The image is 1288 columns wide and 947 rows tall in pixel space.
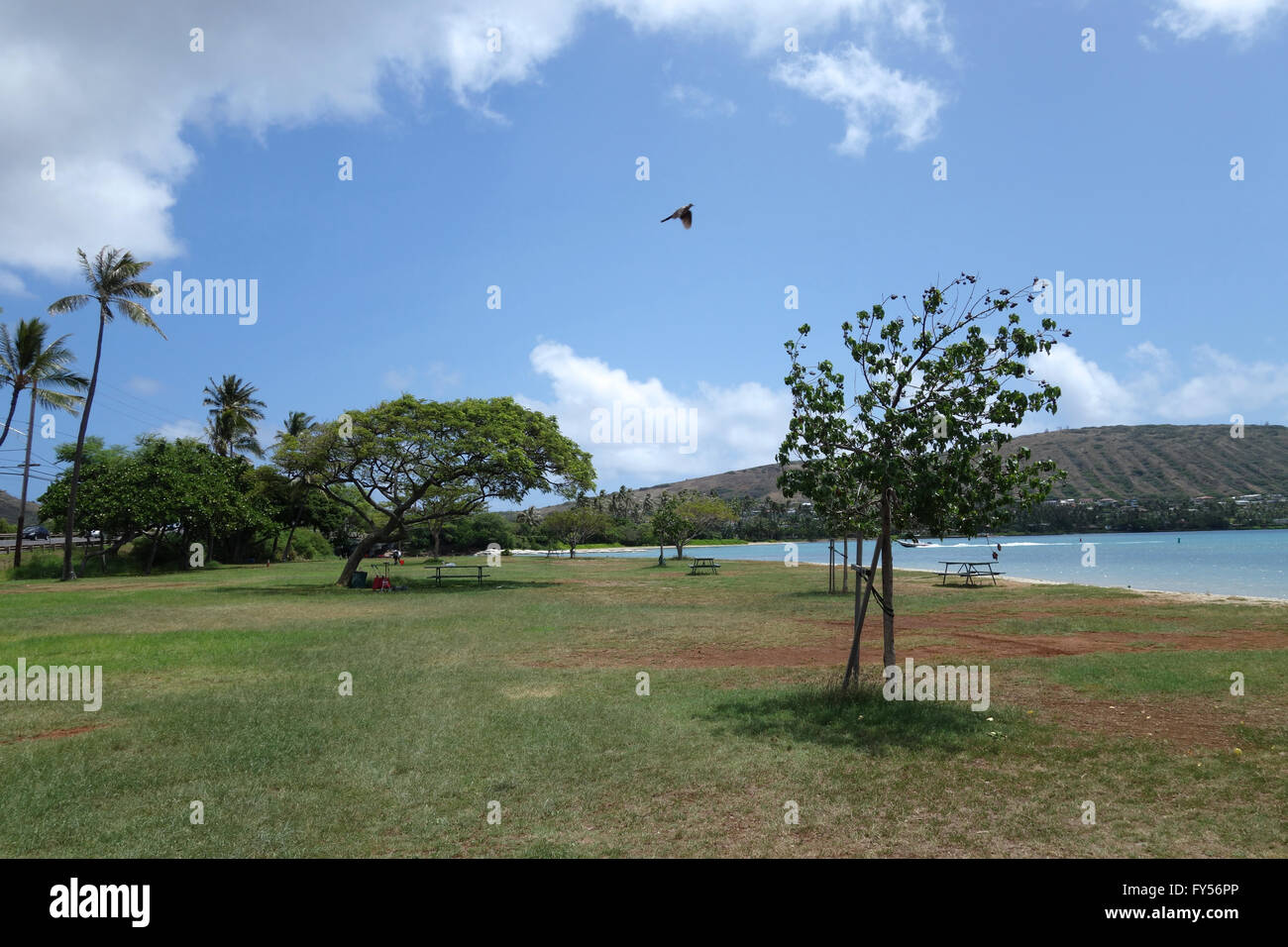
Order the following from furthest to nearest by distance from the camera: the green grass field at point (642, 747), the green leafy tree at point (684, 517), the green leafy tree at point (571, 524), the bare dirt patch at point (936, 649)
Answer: the green leafy tree at point (571, 524) < the green leafy tree at point (684, 517) < the bare dirt patch at point (936, 649) < the green grass field at point (642, 747)

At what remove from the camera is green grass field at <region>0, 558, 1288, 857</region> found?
16.7ft

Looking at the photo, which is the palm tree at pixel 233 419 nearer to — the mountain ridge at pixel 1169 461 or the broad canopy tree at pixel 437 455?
the broad canopy tree at pixel 437 455

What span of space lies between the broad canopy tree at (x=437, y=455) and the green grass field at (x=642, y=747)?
44.3 ft

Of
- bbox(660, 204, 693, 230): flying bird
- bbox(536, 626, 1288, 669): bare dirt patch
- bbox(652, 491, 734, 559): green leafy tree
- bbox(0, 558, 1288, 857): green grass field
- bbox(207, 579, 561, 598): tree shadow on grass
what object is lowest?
bbox(207, 579, 561, 598): tree shadow on grass

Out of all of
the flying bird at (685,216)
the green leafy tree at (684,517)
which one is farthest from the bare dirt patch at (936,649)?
the green leafy tree at (684,517)

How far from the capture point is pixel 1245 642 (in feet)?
40.8

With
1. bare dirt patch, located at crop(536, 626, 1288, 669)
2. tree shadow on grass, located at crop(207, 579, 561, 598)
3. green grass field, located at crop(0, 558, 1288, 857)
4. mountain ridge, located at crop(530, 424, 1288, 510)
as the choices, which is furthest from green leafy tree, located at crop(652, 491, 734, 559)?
mountain ridge, located at crop(530, 424, 1288, 510)

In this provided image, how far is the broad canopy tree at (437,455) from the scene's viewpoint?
91.5 feet

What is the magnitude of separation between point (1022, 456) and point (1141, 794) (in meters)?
3.77

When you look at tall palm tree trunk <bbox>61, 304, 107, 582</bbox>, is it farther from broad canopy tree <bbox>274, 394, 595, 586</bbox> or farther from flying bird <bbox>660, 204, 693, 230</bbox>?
flying bird <bbox>660, 204, 693, 230</bbox>

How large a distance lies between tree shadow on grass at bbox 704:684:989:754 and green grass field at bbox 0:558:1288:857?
4 cm

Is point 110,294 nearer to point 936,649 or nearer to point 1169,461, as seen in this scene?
point 936,649

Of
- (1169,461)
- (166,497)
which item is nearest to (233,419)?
(166,497)
